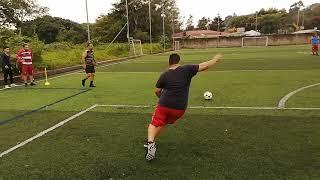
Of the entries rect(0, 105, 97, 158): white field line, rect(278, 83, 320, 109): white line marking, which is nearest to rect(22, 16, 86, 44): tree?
A: rect(278, 83, 320, 109): white line marking

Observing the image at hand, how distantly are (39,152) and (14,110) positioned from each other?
462cm

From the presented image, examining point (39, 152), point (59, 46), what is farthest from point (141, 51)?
point (39, 152)

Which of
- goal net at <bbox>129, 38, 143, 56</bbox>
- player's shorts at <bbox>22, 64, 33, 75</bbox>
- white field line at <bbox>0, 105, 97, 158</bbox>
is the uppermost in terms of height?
goal net at <bbox>129, 38, 143, 56</bbox>

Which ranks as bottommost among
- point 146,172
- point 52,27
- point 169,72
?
point 146,172

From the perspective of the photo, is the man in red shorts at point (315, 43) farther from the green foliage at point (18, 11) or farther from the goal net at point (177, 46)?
the green foliage at point (18, 11)

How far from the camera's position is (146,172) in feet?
19.1

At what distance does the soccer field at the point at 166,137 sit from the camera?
5914 millimetres

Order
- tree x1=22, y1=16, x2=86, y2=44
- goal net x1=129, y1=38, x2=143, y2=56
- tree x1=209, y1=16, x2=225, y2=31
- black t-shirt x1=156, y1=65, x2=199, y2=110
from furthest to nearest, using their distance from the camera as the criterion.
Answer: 1. tree x1=209, y1=16, x2=225, y2=31
2. tree x1=22, y1=16, x2=86, y2=44
3. goal net x1=129, y1=38, x2=143, y2=56
4. black t-shirt x1=156, y1=65, x2=199, y2=110

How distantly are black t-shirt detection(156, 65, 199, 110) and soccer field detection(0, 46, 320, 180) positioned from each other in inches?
34.8

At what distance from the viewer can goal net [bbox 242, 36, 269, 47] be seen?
63.1 metres

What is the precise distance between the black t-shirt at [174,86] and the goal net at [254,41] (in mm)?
58930

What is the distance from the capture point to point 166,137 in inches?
305

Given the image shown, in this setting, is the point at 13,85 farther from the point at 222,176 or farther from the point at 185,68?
the point at 222,176

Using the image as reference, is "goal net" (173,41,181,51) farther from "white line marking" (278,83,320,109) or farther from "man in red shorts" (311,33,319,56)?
"white line marking" (278,83,320,109)
